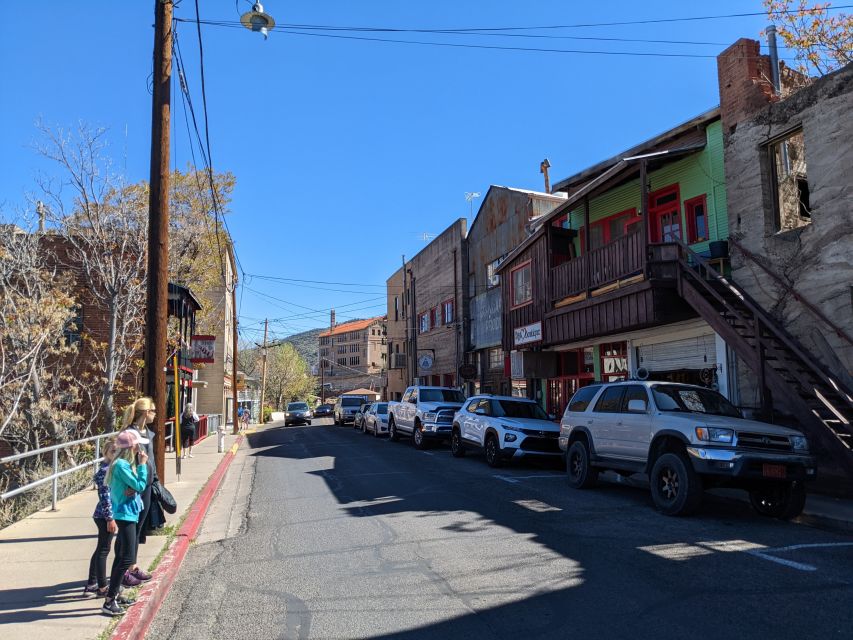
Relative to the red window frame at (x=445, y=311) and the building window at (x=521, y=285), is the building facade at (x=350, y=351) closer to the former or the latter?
the red window frame at (x=445, y=311)

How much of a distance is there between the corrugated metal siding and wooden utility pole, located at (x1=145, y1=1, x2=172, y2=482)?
11228 mm

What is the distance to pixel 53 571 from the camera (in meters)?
6.21

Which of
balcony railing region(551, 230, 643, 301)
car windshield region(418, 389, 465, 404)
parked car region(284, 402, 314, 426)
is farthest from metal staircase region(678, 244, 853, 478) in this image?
parked car region(284, 402, 314, 426)

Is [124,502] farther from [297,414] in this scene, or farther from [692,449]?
[297,414]

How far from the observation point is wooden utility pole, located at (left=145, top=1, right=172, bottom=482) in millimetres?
8516

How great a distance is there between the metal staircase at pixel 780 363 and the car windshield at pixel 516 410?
4751 millimetres

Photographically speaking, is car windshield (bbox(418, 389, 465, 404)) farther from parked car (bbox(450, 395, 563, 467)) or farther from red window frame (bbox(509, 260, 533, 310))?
parked car (bbox(450, 395, 563, 467))

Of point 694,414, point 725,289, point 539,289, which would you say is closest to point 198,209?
point 539,289

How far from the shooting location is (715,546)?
23.0 feet

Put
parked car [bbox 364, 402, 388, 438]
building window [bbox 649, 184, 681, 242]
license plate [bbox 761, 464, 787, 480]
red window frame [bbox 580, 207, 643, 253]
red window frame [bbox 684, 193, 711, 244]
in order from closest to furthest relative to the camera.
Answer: license plate [bbox 761, 464, 787, 480]
red window frame [bbox 684, 193, 711, 244]
building window [bbox 649, 184, 681, 242]
red window frame [bbox 580, 207, 643, 253]
parked car [bbox 364, 402, 388, 438]

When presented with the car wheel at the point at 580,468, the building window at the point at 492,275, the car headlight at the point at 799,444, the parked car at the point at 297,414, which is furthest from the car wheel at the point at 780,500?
the parked car at the point at 297,414

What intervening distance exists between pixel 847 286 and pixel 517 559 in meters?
8.39

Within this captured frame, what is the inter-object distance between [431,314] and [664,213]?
18.6 metres

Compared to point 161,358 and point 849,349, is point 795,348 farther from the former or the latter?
point 161,358
